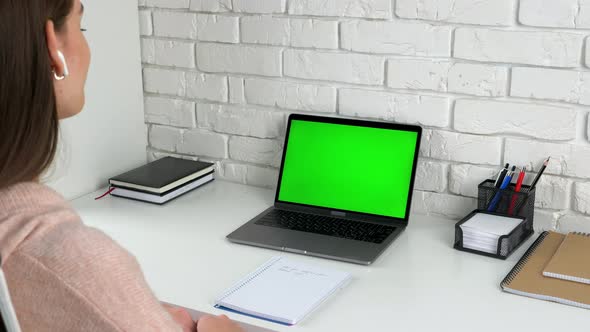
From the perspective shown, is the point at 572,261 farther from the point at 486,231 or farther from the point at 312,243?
the point at 312,243

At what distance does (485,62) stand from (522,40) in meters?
0.09

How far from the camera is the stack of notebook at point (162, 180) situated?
5.91ft

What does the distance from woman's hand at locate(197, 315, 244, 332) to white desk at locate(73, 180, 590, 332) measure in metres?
0.02

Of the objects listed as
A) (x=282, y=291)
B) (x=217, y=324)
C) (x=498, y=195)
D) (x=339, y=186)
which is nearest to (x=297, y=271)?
(x=282, y=291)

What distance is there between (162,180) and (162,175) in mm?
43

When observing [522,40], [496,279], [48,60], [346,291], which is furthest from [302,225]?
[48,60]

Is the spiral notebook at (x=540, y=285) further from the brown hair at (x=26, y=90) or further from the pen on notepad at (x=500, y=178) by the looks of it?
the brown hair at (x=26, y=90)

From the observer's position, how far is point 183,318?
124 cm

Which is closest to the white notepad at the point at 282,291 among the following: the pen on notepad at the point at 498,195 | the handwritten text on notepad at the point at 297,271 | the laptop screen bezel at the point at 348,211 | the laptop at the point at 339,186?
the handwritten text on notepad at the point at 297,271

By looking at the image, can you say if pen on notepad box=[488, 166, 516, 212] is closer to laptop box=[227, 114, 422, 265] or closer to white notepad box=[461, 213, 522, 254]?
white notepad box=[461, 213, 522, 254]

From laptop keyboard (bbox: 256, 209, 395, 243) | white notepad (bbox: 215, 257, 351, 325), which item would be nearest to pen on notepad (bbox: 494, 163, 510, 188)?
laptop keyboard (bbox: 256, 209, 395, 243)

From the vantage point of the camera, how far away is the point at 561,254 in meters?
1.44

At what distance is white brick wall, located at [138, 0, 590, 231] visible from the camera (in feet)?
5.09

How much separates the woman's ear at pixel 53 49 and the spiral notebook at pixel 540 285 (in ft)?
2.74
